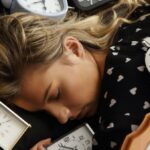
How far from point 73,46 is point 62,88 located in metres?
0.12

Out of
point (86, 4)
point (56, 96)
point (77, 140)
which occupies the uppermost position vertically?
point (86, 4)

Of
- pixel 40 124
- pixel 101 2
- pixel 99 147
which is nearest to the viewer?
pixel 99 147

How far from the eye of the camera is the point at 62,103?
1.03 meters

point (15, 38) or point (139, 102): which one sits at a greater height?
point (15, 38)

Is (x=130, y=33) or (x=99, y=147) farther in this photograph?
(x=130, y=33)

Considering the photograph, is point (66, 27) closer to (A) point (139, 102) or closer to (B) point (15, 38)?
(B) point (15, 38)

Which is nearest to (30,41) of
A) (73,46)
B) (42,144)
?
(73,46)

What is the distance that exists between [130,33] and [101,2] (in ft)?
0.47

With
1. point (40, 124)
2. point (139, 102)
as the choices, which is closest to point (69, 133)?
point (40, 124)

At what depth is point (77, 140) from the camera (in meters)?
1.05

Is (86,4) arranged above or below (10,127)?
above

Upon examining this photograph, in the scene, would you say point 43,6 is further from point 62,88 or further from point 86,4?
point 62,88

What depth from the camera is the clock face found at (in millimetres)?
1141

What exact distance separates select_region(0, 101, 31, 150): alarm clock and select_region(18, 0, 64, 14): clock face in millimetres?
262
